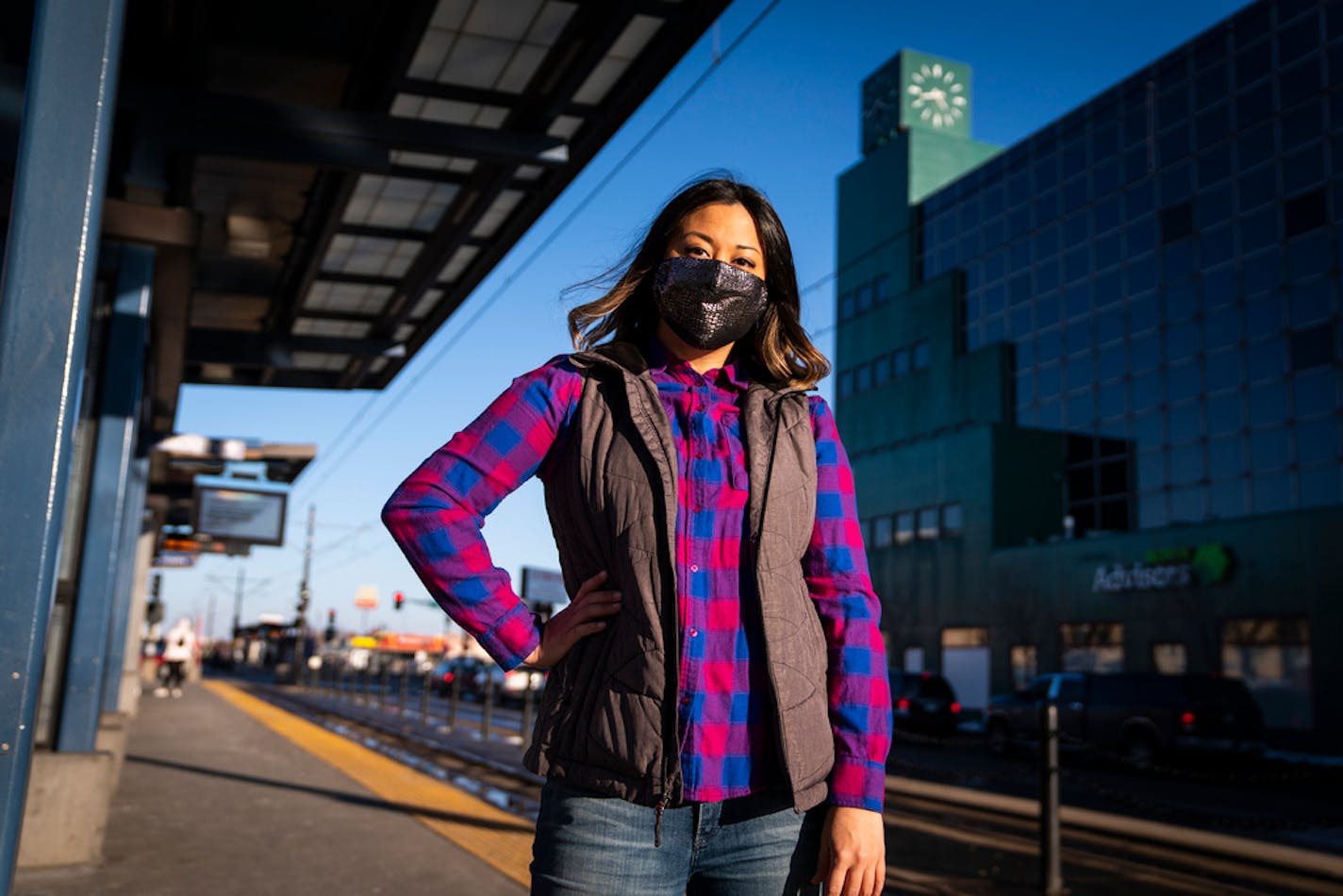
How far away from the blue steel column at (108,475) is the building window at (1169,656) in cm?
2905

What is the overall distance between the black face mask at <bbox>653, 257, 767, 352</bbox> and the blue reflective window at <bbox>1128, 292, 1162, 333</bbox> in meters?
37.3

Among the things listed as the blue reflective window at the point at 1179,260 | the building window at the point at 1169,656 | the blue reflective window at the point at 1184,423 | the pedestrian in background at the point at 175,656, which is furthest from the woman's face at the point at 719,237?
the blue reflective window at the point at 1179,260

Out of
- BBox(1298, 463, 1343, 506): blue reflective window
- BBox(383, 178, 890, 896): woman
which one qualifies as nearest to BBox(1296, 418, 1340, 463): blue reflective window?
BBox(1298, 463, 1343, 506): blue reflective window

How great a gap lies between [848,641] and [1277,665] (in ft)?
102

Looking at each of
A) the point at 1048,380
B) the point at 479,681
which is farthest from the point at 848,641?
the point at 1048,380

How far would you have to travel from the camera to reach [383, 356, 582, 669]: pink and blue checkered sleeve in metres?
1.93

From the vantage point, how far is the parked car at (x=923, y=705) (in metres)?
25.8

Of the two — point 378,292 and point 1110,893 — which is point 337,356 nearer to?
point 378,292

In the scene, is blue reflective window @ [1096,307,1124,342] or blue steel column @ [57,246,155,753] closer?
blue steel column @ [57,246,155,753]

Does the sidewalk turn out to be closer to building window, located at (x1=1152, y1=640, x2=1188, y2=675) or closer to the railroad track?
the railroad track

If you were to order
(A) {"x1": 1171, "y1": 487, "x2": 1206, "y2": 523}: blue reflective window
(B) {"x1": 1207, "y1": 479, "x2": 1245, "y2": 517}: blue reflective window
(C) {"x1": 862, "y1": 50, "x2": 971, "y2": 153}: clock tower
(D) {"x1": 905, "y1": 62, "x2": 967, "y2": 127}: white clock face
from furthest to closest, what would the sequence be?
1. (D) {"x1": 905, "y1": 62, "x2": 967, "y2": 127}: white clock face
2. (C) {"x1": 862, "y1": 50, "x2": 971, "y2": 153}: clock tower
3. (A) {"x1": 1171, "y1": 487, "x2": 1206, "y2": 523}: blue reflective window
4. (B) {"x1": 1207, "y1": 479, "x2": 1245, "y2": 517}: blue reflective window

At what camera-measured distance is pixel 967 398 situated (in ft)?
144

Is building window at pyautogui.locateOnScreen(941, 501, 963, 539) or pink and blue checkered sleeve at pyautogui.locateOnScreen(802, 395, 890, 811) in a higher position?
building window at pyautogui.locateOnScreen(941, 501, 963, 539)

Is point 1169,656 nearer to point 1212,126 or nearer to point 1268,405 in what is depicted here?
point 1268,405
